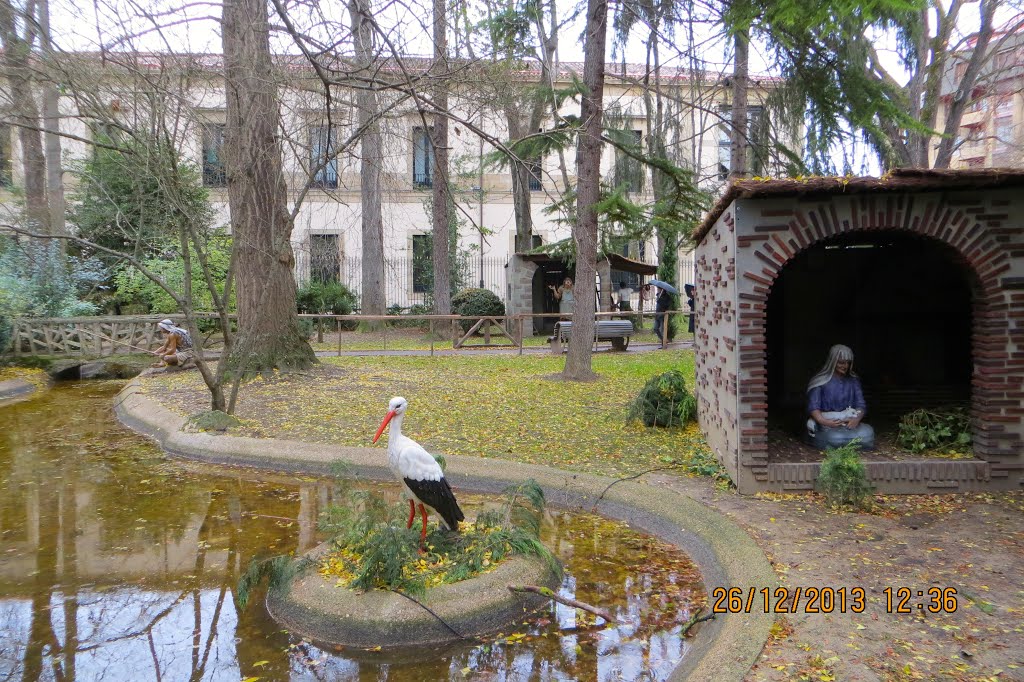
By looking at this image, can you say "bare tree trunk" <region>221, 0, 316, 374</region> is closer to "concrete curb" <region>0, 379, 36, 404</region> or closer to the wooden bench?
"concrete curb" <region>0, 379, 36, 404</region>

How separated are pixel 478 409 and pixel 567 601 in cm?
631

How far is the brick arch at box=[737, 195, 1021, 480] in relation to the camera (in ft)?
22.2

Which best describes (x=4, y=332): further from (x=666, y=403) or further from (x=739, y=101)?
(x=739, y=101)

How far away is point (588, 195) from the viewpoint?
41.3ft

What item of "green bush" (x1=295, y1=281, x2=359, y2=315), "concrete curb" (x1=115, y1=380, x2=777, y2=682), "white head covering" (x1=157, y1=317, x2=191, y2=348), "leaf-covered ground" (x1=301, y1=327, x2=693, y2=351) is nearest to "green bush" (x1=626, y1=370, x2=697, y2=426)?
"concrete curb" (x1=115, y1=380, x2=777, y2=682)

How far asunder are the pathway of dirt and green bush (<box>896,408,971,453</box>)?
85 cm

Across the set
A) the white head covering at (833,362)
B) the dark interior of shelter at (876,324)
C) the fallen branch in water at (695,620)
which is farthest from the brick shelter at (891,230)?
the fallen branch in water at (695,620)

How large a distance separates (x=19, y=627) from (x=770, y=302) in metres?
8.47

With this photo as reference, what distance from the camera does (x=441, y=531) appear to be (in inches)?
221

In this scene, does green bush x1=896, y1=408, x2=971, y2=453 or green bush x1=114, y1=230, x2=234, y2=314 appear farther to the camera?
green bush x1=114, y1=230, x2=234, y2=314

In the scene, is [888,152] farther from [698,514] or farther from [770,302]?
[698,514]

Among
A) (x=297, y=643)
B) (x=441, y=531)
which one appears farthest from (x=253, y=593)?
(x=441, y=531)

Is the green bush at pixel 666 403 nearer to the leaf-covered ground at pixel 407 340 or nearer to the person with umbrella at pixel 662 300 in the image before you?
the leaf-covered ground at pixel 407 340

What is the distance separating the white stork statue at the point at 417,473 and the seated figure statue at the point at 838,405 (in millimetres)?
4297
